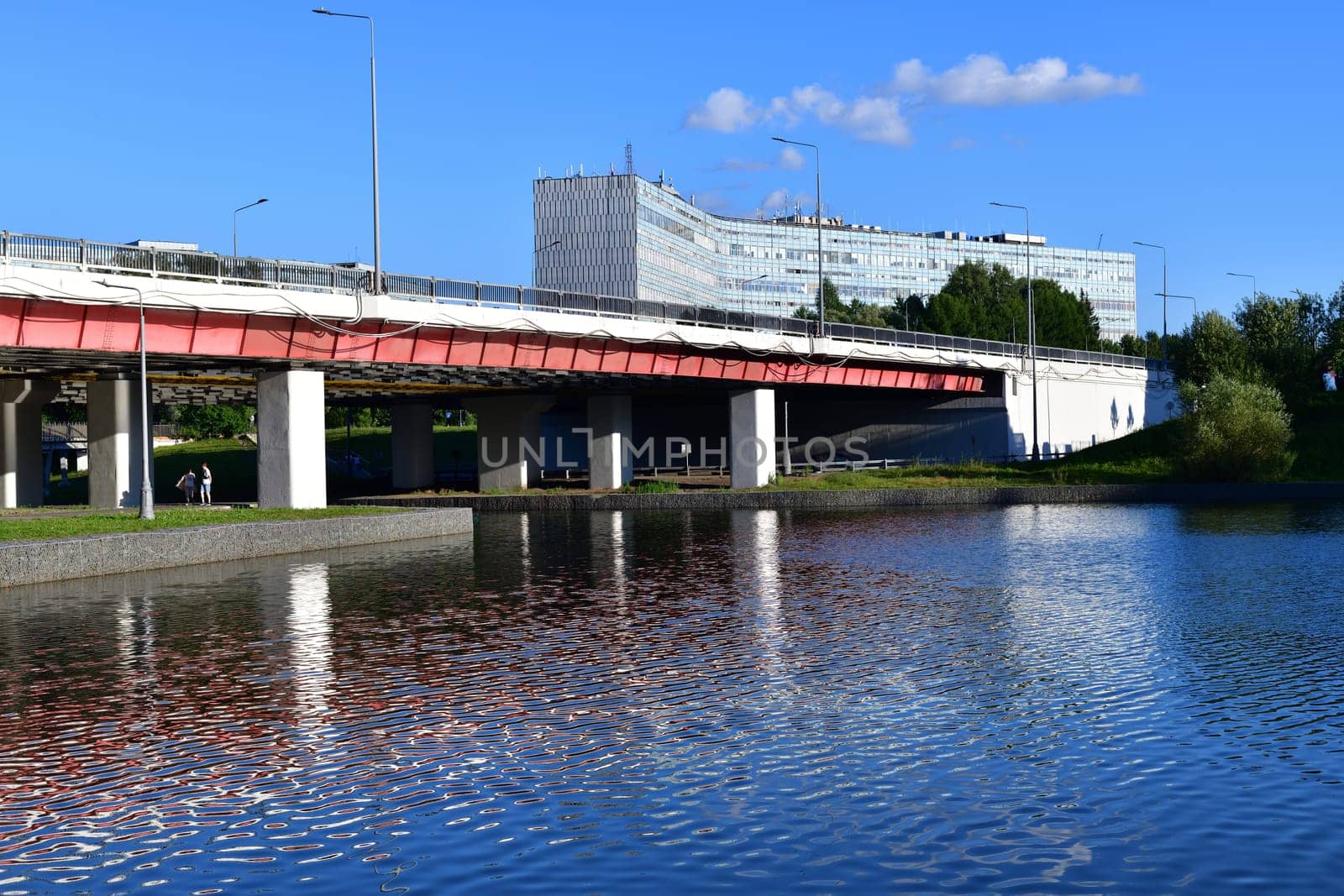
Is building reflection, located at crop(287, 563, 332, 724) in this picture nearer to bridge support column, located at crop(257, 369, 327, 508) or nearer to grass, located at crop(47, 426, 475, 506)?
bridge support column, located at crop(257, 369, 327, 508)

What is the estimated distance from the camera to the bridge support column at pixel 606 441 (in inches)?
2739

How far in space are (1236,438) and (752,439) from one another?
1985 cm

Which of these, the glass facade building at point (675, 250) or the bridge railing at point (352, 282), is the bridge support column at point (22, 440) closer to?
the bridge railing at point (352, 282)

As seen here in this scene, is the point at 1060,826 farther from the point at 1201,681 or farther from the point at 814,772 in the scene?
the point at 1201,681

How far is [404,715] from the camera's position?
13672 millimetres

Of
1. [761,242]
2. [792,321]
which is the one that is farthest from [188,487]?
[761,242]

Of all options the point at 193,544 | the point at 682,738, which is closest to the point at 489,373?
the point at 193,544

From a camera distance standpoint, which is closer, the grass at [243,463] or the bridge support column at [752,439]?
the bridge support column at [752,439]

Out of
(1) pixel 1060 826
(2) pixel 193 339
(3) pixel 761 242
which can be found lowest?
(1) pixel 1060 826

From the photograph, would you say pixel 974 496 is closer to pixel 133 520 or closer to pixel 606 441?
pixel 606 441

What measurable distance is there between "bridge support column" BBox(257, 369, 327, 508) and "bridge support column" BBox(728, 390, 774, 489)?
81.4 ft

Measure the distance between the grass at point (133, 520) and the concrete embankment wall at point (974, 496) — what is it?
52.1 ft

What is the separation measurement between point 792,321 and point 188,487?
26342mm

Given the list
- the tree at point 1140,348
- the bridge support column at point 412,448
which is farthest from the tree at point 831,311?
the bridge support column at point 412,448
